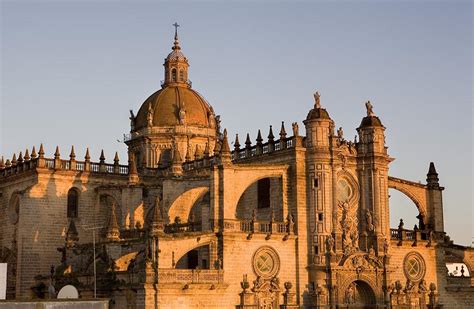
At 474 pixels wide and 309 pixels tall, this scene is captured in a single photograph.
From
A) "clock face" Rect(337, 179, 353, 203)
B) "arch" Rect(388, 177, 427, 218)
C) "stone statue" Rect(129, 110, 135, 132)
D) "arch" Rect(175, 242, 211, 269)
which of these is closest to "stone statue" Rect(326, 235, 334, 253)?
"clock face" Rect(337, 179, 353, 203)

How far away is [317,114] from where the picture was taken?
5081 centimetres

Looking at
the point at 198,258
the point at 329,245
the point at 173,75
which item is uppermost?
the point at 173,75

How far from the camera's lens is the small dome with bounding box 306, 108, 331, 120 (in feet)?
166

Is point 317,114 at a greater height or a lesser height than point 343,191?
greater

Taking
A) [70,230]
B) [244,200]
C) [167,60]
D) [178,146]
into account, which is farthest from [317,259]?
[167,60]

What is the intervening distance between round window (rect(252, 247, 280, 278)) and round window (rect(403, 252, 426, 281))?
10603 millimetres

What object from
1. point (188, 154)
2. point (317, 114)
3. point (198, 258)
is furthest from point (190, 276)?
point (188, 154)

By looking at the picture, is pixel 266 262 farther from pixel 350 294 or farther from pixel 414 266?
pixel 414 266

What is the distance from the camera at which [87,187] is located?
195 feet

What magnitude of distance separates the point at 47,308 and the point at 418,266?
133 ft

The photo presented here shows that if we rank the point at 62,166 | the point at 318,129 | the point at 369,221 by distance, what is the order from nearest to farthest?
the point at 318,129 → the point at 369,221 → the point at 62,166

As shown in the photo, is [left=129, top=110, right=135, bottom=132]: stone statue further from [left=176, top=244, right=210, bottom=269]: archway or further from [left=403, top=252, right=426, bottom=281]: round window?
[left=403, top=252, right=426, bottom=281]: round window

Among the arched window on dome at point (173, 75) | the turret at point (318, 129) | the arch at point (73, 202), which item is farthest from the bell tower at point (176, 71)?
the turret at point (318, 129)

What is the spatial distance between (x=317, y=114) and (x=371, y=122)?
16.1 feet
